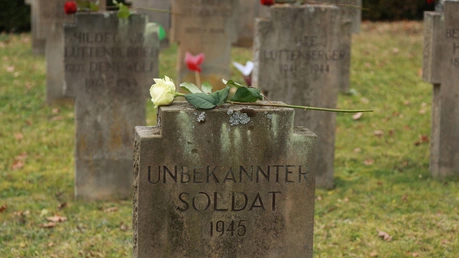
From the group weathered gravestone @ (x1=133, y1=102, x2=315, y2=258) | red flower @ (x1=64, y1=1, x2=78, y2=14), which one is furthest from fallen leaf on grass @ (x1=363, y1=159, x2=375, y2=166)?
weathered gravestone @ (x1=133, y1=102, x2=315, y2=258)

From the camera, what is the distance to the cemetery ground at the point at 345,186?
621 cm

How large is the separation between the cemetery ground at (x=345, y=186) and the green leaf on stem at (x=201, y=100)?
2.23m

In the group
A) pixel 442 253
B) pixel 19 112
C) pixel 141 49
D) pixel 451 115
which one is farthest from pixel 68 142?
pixel 442 253

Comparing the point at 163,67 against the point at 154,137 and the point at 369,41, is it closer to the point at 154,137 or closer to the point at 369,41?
the point at 369,41

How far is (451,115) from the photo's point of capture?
789cm

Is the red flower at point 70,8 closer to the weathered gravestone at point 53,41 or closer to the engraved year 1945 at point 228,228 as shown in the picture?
the engraved year 1945 at point 228,228

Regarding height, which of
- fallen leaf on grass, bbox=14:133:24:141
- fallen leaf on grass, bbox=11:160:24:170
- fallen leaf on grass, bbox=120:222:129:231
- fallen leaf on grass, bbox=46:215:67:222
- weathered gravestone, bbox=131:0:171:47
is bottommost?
fallen leaf on grass, bbox=46:215:67:222

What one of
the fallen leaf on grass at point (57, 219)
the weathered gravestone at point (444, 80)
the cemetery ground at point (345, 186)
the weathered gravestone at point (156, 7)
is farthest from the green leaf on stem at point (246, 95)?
the weathered gravestone at point (156, 7)

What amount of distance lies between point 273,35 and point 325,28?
462 millimetres

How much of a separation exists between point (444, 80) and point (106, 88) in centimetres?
298

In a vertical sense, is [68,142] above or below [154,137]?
below

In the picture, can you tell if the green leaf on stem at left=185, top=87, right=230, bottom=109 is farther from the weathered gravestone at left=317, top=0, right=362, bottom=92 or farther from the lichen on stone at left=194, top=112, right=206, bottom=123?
the weathered gravestone at left=317, top=0, right=362, bottom=92

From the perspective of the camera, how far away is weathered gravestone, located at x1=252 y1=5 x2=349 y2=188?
7633 mm

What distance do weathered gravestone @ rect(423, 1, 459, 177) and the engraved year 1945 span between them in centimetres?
414
